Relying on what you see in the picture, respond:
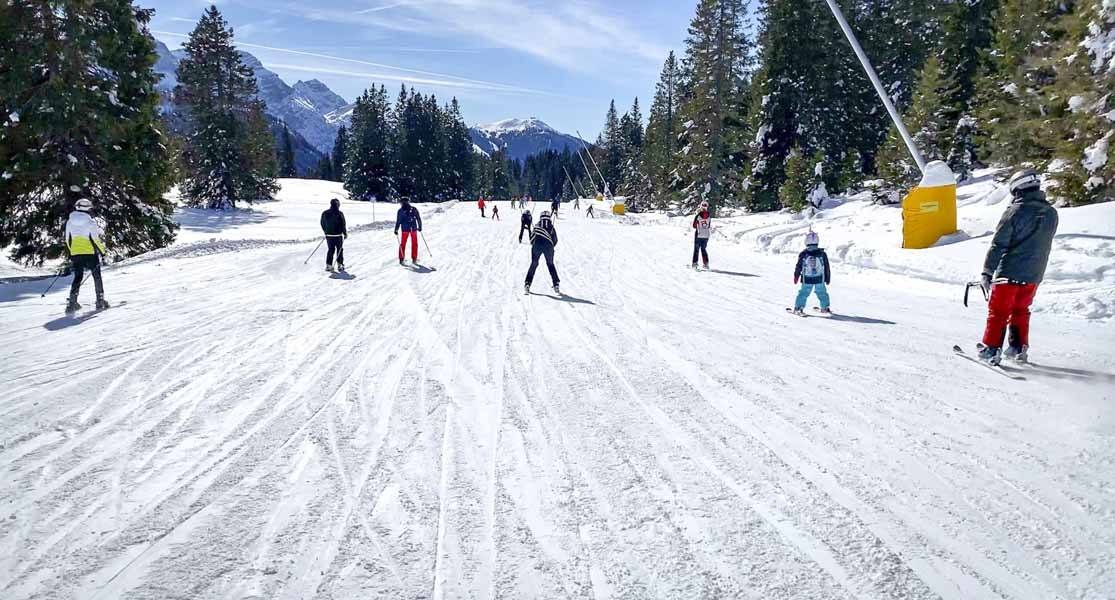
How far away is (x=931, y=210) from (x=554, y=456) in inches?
530

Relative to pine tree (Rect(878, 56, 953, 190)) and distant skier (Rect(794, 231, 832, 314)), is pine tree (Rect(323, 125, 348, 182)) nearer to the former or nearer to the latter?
pine tree (Rect(878, 56, 953, 190))

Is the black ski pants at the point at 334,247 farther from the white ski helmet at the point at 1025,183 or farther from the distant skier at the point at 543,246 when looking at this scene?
the white ski helmet at the point at 1025,183

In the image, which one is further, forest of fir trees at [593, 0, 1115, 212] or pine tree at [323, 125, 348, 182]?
pine tree at [323, 125, 348, 182]

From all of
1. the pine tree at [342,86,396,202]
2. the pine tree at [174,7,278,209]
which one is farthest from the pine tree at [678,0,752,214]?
the pine tree at [342,86,396,202]

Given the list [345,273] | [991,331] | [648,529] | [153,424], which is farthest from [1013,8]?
[153,424]

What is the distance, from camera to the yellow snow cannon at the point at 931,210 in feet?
44.2

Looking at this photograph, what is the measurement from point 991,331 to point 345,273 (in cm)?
1223

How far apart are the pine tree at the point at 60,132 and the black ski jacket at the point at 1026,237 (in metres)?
21.0

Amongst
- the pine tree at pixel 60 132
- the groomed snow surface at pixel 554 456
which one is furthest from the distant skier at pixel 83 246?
the pine tree at pixel 60 132

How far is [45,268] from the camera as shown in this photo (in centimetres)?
1916

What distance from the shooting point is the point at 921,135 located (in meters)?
21.9

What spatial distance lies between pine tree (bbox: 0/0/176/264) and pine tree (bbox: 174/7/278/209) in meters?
23.7

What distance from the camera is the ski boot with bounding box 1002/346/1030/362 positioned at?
593 centimetres

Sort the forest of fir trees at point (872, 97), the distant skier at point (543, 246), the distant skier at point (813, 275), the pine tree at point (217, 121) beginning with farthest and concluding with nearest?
the pine tree at point (217, 121)
the forest of fir trees at point (872, 97)
the distant skier at point (543, 246)
the distant skier at point (813, 275)
